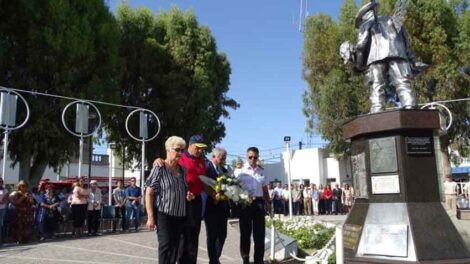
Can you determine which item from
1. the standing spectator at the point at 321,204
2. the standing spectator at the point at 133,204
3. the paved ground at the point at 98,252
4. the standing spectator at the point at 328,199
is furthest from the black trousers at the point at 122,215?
the standing spectator at the point at 328,199

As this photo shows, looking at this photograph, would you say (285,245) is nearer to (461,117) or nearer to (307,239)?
(307,239)

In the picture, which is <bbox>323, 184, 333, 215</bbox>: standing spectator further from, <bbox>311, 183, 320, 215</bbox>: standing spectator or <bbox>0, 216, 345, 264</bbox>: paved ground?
<bbox>0, 216, 345, 264</bbox>: paved ground

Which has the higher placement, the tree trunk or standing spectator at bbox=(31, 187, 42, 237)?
the tree trunk

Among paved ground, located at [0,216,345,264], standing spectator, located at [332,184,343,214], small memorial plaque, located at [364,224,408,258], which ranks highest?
standing spectator, located at [332,184,343,214]

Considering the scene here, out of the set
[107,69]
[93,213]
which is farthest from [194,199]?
[107,69]

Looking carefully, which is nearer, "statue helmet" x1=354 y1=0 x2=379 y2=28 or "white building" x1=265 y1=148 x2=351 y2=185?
"statue helmet" x1=354 y1=0 x2=379 y2=28

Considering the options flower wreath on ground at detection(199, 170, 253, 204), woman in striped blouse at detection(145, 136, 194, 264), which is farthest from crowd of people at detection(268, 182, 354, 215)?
woman in striped blouse at detection(145, 136, 194, 264)

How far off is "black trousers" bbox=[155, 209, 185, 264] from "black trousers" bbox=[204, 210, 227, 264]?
1.15m

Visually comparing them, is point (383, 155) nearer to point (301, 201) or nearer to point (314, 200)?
point (314, 200)

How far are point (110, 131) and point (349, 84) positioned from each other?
14344 millimetres

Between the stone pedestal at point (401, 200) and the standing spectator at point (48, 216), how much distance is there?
9461 millimetres

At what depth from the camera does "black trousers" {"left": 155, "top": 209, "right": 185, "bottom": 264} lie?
571cm

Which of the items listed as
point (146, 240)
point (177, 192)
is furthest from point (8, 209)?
point (177, 192)

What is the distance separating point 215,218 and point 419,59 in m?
22.5
